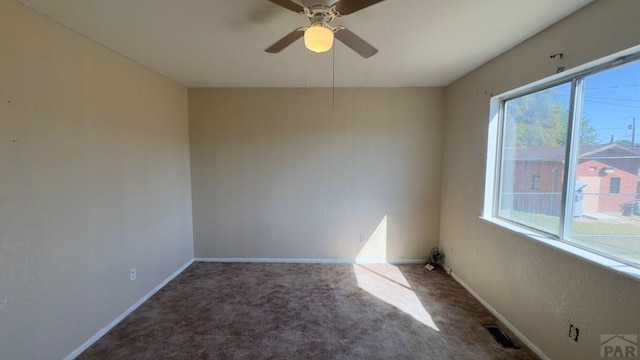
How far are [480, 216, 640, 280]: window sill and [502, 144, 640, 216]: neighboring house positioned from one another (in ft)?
0.66

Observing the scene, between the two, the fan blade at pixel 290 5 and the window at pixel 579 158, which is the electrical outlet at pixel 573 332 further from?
→ the fan blade at pixel 290 5

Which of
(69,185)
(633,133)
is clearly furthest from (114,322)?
(633,133)

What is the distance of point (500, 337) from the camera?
2279 millimetres

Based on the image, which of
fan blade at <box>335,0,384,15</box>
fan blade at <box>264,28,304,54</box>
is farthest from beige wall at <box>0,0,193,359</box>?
fan blade at <box>335,0,384,15</box>

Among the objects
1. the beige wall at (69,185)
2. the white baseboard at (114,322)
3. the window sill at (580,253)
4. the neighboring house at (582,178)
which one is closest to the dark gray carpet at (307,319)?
the white baseboard at (114,322)

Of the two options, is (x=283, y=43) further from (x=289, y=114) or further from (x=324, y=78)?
(x=289, y=114)

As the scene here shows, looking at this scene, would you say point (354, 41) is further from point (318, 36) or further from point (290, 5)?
point (290, 5)

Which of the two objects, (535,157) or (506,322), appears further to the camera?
(506,322)

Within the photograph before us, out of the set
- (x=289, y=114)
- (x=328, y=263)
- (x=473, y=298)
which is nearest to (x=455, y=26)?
(x=289, y=114)

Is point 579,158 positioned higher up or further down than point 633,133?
further down

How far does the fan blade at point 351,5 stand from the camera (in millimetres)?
1396

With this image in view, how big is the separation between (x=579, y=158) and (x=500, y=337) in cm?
154

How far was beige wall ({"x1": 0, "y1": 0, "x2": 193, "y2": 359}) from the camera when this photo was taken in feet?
5.48

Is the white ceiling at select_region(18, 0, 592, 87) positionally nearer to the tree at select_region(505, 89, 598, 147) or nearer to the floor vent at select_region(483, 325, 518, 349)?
the tree at select_region(505, 89, 598, 147)
